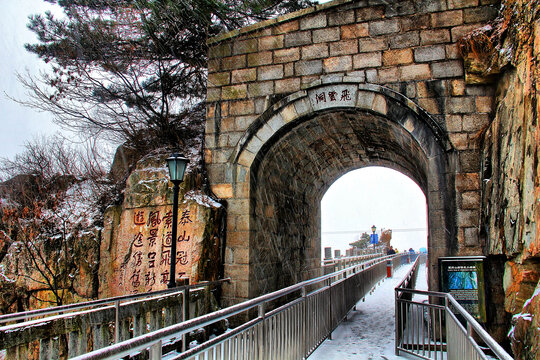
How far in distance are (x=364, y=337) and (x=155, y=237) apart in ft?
12.5

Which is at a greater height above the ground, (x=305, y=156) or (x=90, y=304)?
(x=305, y=156)

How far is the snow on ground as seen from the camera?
507 centimetres

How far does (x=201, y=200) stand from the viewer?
668 centimetres

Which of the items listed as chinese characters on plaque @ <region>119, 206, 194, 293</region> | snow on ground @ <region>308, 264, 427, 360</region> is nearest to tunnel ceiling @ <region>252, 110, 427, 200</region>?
chinese characters on plaque @ <region>119, 206, 194, 293</region>

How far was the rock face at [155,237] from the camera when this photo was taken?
6.34 m

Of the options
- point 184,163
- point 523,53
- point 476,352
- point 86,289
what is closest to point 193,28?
point 184,163

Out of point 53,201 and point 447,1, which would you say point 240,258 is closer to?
point 53,201

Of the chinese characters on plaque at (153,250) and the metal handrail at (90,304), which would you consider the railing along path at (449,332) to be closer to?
the metal handrail at (90,304)

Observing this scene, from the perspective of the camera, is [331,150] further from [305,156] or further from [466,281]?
[466,281]

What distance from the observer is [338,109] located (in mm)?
6648

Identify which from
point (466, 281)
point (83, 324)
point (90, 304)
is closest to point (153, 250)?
point (90, 304)

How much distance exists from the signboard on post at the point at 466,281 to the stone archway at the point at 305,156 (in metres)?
0.19

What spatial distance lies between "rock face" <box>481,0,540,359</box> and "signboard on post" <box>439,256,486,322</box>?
31cm

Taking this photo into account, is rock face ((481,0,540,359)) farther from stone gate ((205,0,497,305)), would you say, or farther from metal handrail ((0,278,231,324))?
metal handrail ((0,278,231,324))
